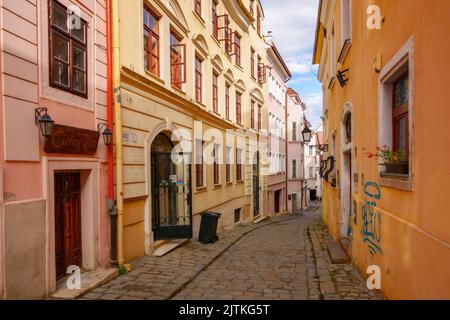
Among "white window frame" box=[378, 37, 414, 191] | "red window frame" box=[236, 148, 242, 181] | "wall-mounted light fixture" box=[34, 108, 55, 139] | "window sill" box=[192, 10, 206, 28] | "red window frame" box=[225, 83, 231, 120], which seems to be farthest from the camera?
"red window frame" box=[236, 148, 242, 181]

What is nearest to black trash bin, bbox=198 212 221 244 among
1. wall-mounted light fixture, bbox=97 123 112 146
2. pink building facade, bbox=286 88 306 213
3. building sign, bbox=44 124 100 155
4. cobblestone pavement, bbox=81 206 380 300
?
cobblestone pavement, bbox=81 206 380 300

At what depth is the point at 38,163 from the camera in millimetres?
5527

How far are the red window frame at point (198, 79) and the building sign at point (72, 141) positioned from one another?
6.41 m

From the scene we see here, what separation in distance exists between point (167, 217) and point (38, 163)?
5.27m

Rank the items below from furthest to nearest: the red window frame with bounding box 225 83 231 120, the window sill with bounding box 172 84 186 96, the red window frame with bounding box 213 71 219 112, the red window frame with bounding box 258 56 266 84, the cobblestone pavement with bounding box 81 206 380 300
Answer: the red window frame with bounding box 258 56 266 84 < the red window frame with bounding box 225 83 231 120 < the red window frame with bounding box 213 71 219 112 < the window sill with bounding box 172 84 186 96 < the cobblestone pavement with bounding box 81 206 380 300

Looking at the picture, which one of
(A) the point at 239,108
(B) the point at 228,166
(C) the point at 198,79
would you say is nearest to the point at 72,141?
(C) the point at 198,79

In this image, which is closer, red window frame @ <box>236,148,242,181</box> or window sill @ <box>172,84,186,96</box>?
window sill @ <box>172,84,186,96</box>

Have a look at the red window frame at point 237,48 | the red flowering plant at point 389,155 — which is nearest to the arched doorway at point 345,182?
the red flowering plant at point 389,155

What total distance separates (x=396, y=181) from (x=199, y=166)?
8.71m

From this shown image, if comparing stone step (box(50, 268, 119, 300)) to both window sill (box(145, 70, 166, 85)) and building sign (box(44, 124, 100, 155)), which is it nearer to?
building sign (box(44, 124, 100, 155))

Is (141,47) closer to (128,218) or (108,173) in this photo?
(108,173)

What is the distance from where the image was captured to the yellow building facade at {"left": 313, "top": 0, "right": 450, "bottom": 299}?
3.66 meters

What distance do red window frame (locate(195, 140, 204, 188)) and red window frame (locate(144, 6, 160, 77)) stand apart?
3604mm
